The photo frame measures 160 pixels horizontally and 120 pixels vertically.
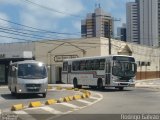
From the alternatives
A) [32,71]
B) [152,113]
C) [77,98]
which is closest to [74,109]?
[152,113]

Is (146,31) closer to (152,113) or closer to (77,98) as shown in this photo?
(77,98)

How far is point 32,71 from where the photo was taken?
29.7 meters

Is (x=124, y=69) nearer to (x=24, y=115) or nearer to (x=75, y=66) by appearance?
(x=75, y=66)

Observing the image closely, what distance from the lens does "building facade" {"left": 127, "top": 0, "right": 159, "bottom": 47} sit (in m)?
64.9

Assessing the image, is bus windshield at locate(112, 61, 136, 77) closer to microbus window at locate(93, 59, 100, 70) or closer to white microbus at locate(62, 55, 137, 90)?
white microbus at locate(62, 55, 137, 90)

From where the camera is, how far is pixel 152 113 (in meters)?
17.5

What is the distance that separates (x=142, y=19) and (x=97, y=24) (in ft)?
21.8

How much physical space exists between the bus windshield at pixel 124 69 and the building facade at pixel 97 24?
26.3 m

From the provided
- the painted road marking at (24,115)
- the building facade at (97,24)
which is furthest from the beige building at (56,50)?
the painted road marking at (24,115)

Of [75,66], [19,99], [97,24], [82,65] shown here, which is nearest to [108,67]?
[82,65]

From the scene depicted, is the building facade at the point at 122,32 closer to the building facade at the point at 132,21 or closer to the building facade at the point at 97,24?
the building facade at the point at 132,21

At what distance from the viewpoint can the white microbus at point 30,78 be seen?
2930 centimetres

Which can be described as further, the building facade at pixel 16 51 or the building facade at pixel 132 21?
the building facade at pixel 132 21

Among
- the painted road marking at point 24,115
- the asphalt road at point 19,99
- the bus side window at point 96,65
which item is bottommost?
the asphalt road at point 19,99
